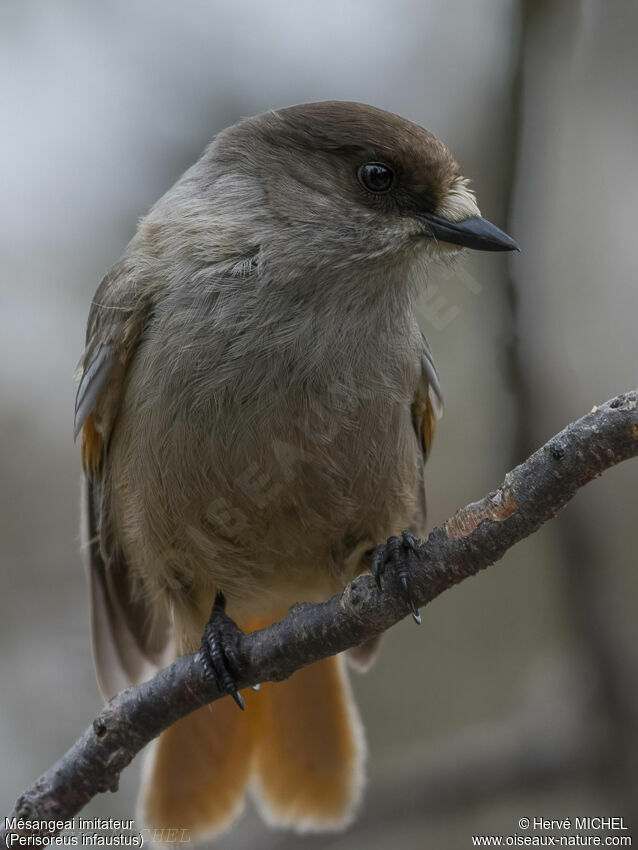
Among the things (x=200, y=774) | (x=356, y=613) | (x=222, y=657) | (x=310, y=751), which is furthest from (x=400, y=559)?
(x=200, y=774)

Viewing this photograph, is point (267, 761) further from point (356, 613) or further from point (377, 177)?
point (377, 177)

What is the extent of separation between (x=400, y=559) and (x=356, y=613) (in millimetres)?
212

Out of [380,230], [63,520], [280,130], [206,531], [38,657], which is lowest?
[38,657]

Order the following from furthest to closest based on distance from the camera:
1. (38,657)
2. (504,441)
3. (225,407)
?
(38,657) < (504,441) < (225,407)

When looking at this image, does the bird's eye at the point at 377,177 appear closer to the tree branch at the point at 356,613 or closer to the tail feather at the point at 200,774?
the tree branch at the point at 356,613

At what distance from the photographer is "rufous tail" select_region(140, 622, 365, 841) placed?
436cm

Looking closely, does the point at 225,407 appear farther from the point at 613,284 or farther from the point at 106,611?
the point at 613,284

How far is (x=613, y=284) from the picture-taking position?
211 inches

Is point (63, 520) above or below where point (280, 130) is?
below

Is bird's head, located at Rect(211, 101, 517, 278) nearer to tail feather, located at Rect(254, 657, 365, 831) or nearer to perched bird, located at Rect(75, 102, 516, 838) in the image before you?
perched bird, located at Rect(75, 102, 516, 838)

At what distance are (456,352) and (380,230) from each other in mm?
2118

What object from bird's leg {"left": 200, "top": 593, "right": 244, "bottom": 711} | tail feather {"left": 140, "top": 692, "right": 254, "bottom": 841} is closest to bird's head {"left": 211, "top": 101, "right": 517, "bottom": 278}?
bird's leg {"left": 200, "top": 593, "right": 244, "bottom": 711}

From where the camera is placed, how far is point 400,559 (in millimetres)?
2959

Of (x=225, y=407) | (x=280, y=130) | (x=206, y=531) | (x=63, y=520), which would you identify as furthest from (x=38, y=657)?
(x=280, y=130)
